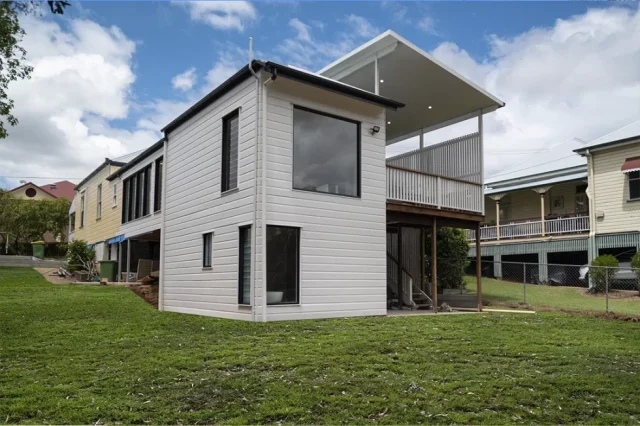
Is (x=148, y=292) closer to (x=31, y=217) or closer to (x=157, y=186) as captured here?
(x=157, y=186)

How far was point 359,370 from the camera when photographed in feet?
21.0

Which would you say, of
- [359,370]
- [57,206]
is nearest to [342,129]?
[359,370]

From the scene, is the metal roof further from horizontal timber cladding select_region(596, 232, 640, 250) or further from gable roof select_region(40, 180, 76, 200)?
gable roof select_region(40, 180, 76, 200)

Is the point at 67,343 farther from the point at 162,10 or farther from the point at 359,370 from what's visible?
the point at 162,10

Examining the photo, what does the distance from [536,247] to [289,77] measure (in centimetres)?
1883

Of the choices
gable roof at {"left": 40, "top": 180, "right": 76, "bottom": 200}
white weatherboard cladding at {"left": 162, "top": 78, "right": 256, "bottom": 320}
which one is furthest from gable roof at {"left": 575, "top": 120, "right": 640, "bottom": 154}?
gable roof at {"left": 40, "top": 180, "right": 76, "bottom": 200}

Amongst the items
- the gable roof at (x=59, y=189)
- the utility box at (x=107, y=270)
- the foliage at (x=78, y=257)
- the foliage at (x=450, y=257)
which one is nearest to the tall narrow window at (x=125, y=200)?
the utility box at (x=107, y=270)

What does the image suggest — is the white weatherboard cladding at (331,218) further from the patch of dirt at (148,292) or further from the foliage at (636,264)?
the foliage at (636,264)

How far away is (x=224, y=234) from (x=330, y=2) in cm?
536

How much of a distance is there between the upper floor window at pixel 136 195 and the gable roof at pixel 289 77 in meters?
6.30

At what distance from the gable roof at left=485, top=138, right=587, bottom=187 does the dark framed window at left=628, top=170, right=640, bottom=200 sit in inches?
127

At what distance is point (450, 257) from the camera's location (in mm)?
18734

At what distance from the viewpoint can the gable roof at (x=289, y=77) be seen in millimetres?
10680

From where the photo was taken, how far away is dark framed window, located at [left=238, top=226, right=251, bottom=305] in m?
11.0
